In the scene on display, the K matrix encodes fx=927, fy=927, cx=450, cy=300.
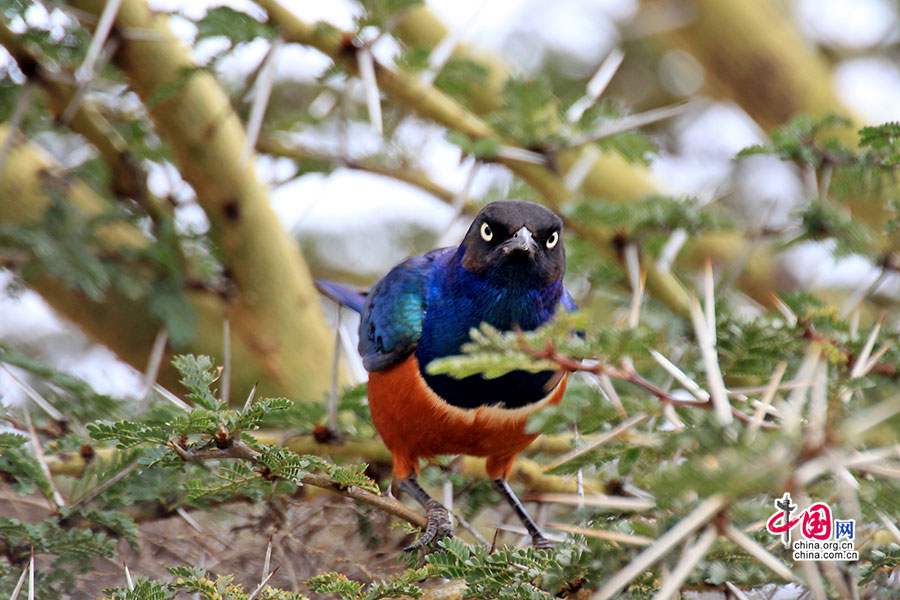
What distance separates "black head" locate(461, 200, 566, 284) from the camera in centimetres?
375

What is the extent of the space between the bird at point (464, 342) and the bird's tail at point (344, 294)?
0.74 meters

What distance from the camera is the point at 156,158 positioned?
4.86 m

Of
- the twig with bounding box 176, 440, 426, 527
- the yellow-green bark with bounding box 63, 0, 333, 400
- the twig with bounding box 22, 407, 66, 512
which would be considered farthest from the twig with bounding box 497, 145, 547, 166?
the twig with bounding box 22, 407, 66, 512

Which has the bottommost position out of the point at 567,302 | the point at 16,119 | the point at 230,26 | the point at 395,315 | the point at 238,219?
the point at 238,219

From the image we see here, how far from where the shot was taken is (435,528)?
325 centimetres

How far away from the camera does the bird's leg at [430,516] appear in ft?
10.5

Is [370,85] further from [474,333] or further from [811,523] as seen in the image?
[811,523]

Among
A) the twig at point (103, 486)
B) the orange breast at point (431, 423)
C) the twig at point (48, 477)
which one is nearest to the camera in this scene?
the twig at point (103, 486)

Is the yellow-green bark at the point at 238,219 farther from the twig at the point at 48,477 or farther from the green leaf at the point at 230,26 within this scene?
the twig at the point at 48,477

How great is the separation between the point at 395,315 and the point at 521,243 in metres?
0.71

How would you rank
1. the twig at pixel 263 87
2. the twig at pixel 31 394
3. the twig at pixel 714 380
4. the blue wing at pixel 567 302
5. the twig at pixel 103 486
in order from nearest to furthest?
the twig at pixel 714 380 → the twig at pixel 103 486 → the twig at pixel 31 394 → the twig at pixel 263 87 → the blue wing at pixel 567 302

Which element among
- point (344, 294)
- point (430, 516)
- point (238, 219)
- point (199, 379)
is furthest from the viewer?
point (344, 294)

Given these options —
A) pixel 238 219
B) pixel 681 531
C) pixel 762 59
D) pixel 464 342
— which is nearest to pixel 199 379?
pixel 681 531

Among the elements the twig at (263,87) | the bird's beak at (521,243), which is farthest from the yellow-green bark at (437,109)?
the bird's beak at (521,243)
